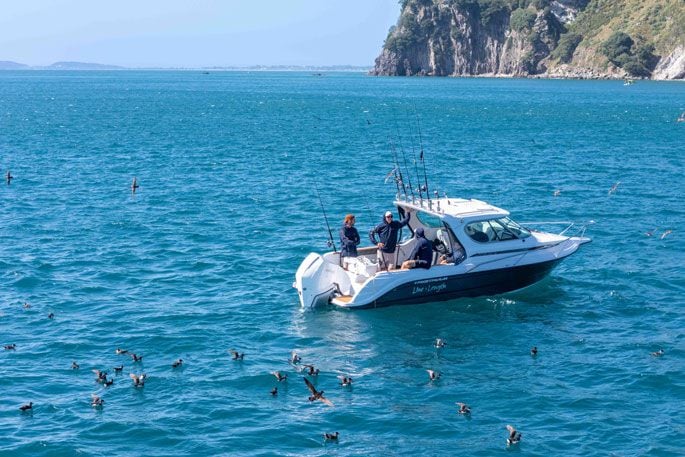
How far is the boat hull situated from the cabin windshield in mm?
952

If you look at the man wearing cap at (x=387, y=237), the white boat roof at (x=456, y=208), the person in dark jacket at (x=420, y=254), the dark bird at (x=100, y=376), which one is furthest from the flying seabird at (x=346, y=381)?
the white boat roof at (x=456, y=208)

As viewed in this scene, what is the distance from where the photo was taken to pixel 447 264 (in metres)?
27.6

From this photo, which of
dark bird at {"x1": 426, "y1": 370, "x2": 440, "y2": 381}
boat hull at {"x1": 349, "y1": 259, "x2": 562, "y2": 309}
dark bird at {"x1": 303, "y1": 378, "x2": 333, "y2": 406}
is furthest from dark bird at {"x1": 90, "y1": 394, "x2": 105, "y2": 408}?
boat hull at {"x1": 349, "y1": 259, "x2": 562, "y2": 309}

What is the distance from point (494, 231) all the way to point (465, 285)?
6.25ft

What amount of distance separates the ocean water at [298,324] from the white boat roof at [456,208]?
2.60 metres

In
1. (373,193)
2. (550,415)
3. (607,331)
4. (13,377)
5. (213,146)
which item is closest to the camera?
(550,415)

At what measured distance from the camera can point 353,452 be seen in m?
18.6

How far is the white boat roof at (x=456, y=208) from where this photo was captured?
28.0 m

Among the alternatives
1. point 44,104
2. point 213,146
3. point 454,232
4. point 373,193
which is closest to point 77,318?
point 454,232

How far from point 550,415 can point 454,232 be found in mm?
8364

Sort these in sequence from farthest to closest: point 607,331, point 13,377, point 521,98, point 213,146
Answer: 1. point 521,98
2. point 213,146
3. point 607,331
4. point 13,377

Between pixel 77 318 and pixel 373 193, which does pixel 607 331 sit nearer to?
pixel 77 318

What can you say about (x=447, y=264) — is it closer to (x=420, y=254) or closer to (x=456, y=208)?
(x=420, y=254)

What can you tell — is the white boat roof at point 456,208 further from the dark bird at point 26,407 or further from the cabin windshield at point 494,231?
the dark bird at point 26,407
